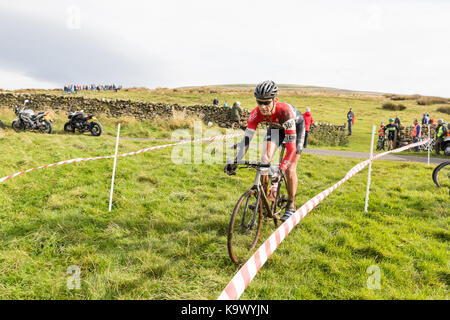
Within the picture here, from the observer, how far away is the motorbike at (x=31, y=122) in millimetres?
14055

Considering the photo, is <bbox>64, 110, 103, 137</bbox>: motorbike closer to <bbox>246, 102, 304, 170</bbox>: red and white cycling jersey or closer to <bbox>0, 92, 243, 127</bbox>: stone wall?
<bbox>0, 92, 243, 127</bbox>: stone wall

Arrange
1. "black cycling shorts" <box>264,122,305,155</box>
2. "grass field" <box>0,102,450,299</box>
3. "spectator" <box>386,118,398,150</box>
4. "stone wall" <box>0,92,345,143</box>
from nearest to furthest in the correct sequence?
1. "grass field" <box>0,102,450,299</box>
2. "black cycling shorts" <box>264,122,305,155</box>
3. "spectator" <box>386,118,398,150</box>
4. "stone wall" <box>0,92,345,143</box>

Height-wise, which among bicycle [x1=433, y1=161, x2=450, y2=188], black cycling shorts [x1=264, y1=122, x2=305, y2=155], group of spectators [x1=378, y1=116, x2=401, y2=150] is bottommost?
bicycle [x1=433, y1=161, x2=450, y2=188]

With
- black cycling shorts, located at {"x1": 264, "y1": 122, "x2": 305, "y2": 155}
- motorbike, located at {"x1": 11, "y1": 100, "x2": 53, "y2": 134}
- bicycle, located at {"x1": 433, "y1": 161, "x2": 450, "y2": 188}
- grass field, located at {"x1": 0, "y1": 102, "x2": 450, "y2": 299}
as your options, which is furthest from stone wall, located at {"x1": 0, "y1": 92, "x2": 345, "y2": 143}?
black cycling shorts, located at {"x1": 264, "y1": 122, "x2": 305, "y2": 155}

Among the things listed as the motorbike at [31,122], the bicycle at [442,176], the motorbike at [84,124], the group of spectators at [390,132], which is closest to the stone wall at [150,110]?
the group of spectators at [390,132]

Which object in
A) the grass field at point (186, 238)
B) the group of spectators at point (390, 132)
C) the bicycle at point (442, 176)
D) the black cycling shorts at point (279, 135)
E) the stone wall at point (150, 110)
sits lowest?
the grass field at point (186, 238)

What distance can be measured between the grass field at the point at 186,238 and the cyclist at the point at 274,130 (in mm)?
1027

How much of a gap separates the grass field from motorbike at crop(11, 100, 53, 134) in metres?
6.67

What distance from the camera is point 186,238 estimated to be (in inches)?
171

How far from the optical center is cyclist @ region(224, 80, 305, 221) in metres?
4.04

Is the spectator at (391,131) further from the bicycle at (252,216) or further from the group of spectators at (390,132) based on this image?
the bicycle at (252,216)
